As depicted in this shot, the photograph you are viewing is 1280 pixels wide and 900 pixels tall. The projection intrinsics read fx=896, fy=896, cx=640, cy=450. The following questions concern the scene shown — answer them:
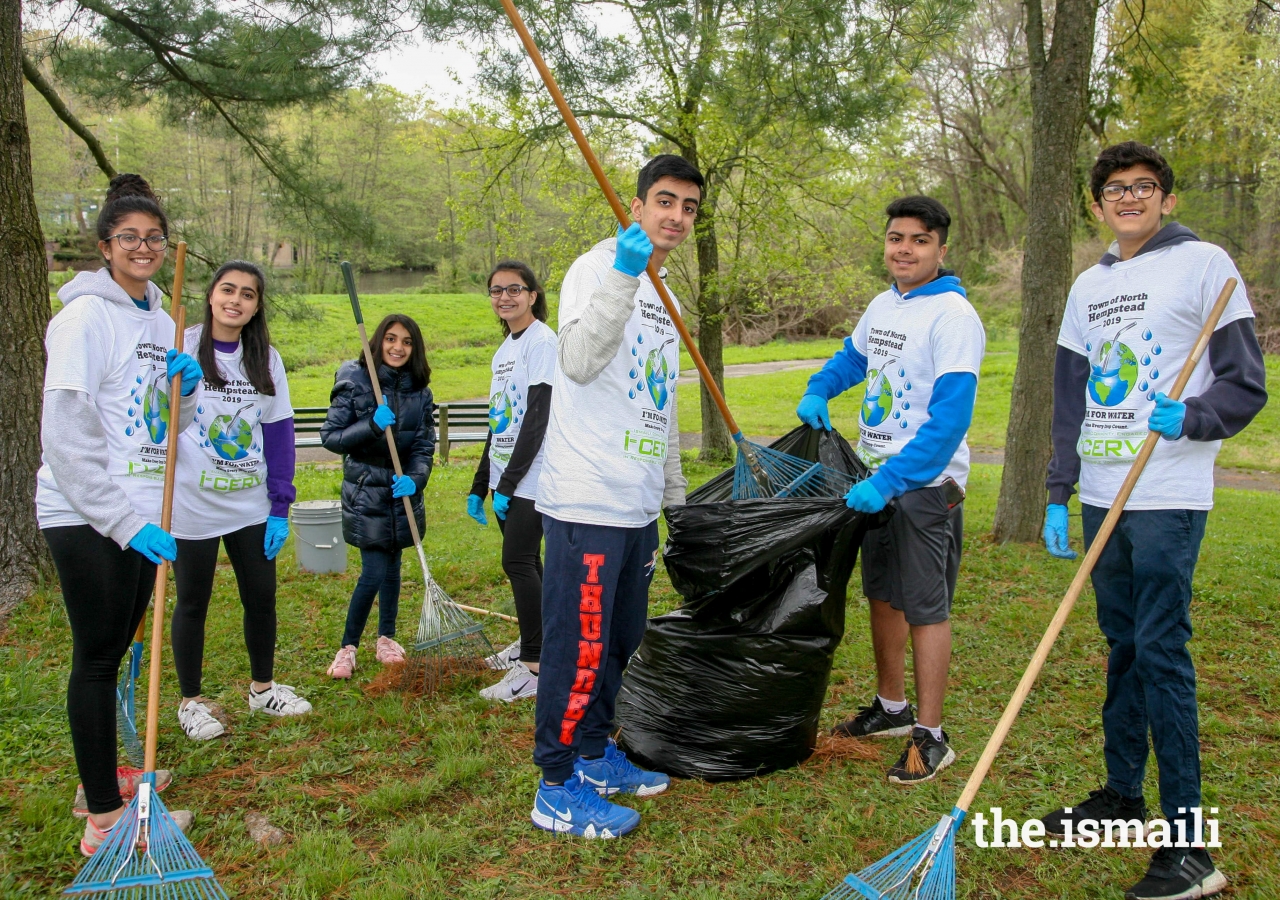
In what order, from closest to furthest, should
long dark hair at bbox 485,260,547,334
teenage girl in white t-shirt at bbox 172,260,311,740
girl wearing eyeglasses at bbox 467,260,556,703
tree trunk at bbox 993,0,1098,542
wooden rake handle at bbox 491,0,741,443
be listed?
wooden rake handle at bbox 491,0,741,443 < teenage girl in white t-shirt at bbox 172,260,311,740 < girl wearing eyeglasses at bbox 467,260,556,703 < long dark hair at bbox 485,260,547,334 < tree trunk at bbox 993,0,1098,542

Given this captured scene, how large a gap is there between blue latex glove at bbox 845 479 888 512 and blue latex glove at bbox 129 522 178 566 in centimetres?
187

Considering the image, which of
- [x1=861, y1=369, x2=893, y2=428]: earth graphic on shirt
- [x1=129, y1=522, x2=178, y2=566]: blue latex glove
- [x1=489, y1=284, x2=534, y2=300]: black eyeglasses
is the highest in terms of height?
[x1=489, y1=284, x2=534, y2=300]: black eyeglasses

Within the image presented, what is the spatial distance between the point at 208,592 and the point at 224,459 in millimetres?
480

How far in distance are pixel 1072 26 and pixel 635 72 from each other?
326cm

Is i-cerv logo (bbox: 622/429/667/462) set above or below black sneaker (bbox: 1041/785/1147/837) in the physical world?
above

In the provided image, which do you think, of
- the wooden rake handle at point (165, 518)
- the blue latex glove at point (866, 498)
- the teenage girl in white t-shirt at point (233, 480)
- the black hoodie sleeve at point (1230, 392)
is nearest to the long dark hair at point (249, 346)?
the teenage girl in white t-shirt at point (233, 480)

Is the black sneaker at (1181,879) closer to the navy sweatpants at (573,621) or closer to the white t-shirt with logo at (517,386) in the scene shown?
the navy sweatpants at (573,621)

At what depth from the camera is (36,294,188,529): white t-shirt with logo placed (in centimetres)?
229

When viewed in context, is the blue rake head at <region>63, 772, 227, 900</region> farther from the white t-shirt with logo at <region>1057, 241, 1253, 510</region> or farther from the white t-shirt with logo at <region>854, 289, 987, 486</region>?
the white t-shirt with logo at <region>1057, 241, 1253, 510</region>

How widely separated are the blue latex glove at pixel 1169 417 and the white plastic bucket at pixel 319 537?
4.34 m

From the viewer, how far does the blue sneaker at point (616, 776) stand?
2.59 metres

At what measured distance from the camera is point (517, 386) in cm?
349

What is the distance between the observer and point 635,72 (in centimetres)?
711

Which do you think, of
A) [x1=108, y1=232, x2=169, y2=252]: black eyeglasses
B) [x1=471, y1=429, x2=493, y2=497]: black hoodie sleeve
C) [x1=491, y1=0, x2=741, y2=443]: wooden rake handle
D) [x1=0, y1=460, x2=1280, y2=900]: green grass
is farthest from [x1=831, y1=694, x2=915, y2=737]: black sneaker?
[x1=108, y1=232, x2=169, y2=252]: black eyeglasses
